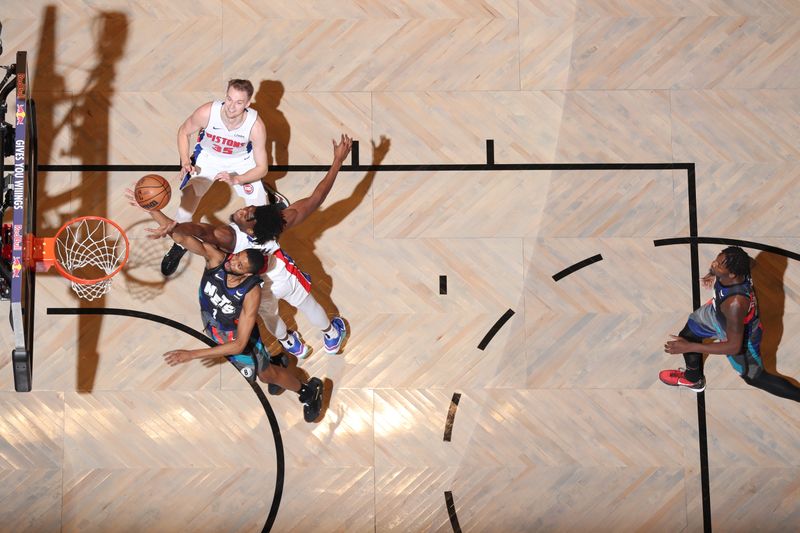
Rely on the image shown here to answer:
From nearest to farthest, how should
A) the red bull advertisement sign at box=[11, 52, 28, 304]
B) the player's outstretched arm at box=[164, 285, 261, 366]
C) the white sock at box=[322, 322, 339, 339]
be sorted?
the red bull advertisement sign at box=[11, 52, 28, 304] < the player's outstretched arm at box=[164, 285, 261, 366] < the white sock at box=[322, 322, 339, 339]

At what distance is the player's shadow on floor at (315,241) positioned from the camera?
22.9ft

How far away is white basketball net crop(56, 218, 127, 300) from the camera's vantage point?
6738mm

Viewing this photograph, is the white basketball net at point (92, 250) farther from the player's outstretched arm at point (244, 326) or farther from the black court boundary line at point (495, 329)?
the black court boundary line at point (495, 329)

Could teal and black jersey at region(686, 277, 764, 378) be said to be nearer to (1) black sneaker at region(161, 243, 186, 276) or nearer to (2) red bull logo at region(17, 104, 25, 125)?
(1) black sneaker at region(161, 243, 186, 276)

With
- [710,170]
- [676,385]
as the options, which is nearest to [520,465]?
[676,385]

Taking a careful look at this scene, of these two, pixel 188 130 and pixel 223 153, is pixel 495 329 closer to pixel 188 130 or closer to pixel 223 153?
pixel 223 153

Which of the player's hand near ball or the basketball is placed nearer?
A: the basketball

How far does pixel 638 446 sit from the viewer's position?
Answer: 6863mm

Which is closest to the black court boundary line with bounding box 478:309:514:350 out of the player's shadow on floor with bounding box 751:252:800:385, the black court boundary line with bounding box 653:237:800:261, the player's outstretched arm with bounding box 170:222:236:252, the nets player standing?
the nets player standing

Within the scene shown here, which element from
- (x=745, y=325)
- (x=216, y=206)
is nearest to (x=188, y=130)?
(x=216, y=206)

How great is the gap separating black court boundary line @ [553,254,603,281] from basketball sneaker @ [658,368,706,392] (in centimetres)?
113

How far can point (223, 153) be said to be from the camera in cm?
647

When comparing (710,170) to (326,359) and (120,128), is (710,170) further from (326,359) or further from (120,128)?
(120,128)

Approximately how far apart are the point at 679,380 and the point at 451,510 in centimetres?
226
